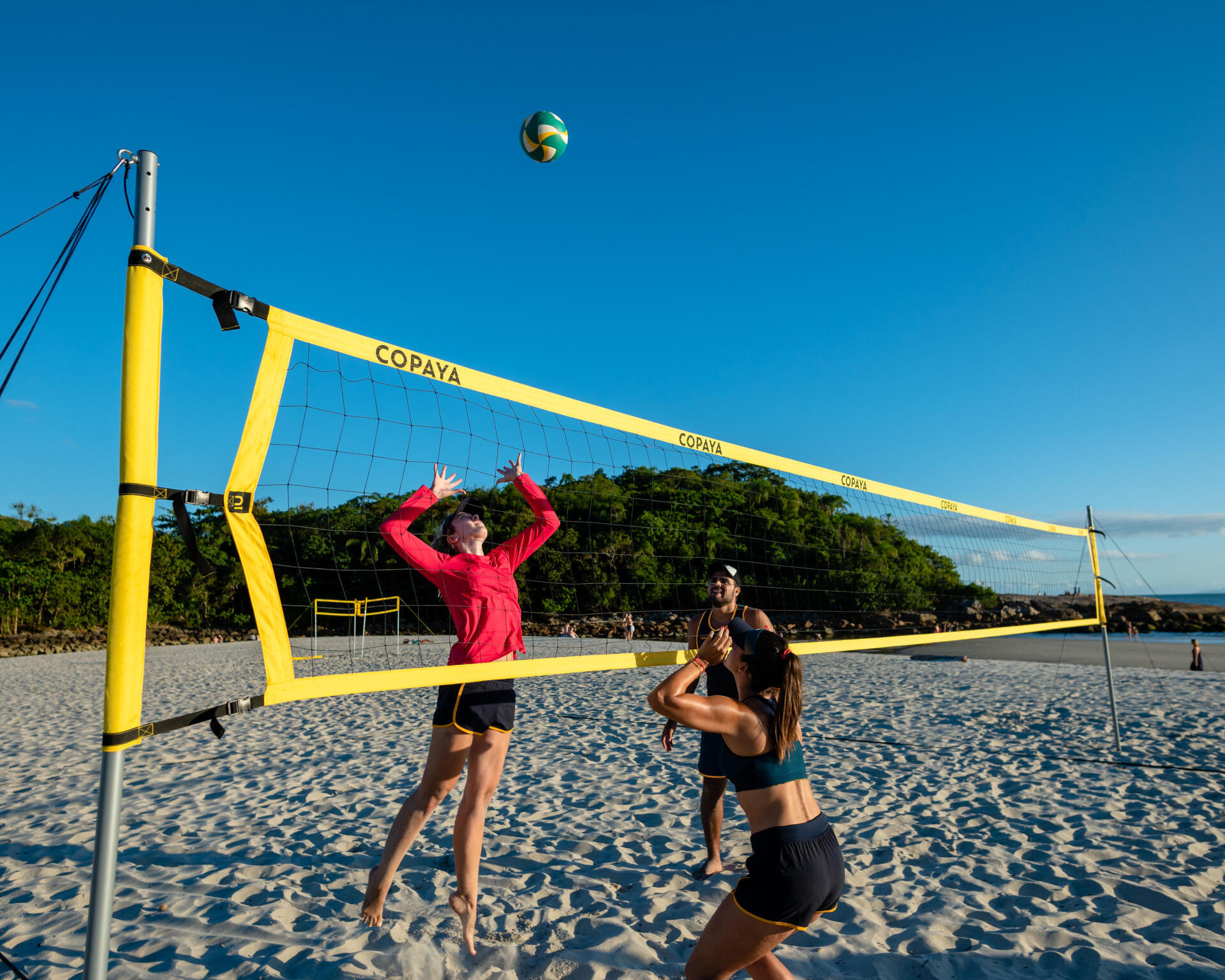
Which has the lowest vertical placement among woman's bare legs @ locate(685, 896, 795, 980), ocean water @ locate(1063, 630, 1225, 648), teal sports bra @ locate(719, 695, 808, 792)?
ocean water @ locate(1063, 630, 1225, 648)

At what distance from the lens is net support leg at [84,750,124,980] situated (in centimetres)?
172

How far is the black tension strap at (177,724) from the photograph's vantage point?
5.73ft

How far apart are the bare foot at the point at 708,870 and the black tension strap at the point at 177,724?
216 centimetres

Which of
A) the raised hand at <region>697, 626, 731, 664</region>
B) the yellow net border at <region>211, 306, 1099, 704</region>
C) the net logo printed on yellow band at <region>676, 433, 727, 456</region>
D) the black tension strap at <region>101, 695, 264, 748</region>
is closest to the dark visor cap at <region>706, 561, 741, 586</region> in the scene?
the yellow net border at <region>211, 306, 1099, 704</region>

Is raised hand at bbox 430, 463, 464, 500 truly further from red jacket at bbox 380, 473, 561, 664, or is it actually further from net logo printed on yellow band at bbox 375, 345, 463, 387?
net logo printed on yellow band at bbox 375, 345, 463, 387

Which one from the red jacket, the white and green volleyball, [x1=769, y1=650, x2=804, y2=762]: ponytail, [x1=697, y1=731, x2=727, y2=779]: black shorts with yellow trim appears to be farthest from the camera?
the white and green volleyball

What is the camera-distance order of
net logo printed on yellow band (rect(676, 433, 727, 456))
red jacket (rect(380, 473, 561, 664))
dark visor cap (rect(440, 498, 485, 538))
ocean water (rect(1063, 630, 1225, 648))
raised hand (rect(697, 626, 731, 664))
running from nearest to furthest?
1. raised hand (rect(697, 626, 731, 664))
2. red jacket (rect(380, 473, 561, 664))
3. dark visor cap (rect(440, 498, 485, 538))
4. net logo printed on yellow band (rect(676, 433, 727, 456))
5. ocean water (rect(1063, 630, 1225, 648))

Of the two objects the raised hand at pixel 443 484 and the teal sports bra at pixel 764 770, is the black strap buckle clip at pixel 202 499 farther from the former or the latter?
the teal sports bra at pixel 764 770

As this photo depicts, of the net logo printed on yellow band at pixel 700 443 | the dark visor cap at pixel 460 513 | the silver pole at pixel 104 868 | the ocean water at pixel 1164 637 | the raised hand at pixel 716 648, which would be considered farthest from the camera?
the ocean water at pixel 1164 637

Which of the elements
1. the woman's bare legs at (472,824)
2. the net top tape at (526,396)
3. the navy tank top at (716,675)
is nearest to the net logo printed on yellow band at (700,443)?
the net top tape at (526,396)

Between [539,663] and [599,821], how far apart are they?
6.00 feet

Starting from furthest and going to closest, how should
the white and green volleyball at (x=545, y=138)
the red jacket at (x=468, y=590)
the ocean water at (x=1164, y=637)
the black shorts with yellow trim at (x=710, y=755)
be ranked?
the ocean water at (x=1164, y=637), the white and green volleyball at (x=545, y=138), the black shorts with yellow trim at (x=710, y=755), the red jacket at (x=468, y=590)

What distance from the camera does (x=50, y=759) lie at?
221 inches

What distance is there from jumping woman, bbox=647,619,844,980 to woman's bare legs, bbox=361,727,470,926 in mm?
979
